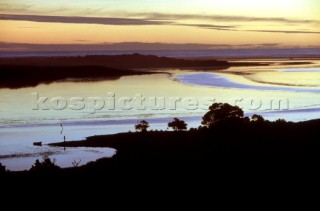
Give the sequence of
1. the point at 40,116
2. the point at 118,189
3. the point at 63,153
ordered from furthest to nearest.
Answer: the point at 40,116 → the point at 63,153 → the point at 118,189

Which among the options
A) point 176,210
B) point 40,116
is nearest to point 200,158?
point 176,210

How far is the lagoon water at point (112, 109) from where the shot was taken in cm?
3101

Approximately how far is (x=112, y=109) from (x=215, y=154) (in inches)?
902

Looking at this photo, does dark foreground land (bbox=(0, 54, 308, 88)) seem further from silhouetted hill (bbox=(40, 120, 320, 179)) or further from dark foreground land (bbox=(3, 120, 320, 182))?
dark foreground land (bbox=(3, 120, 320, 182))

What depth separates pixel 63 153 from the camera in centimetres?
3008

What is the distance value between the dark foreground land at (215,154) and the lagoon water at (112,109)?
266 cm

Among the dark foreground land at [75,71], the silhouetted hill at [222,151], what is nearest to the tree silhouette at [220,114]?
the silhouetted hill at [222,151]

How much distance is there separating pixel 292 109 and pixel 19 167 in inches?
953

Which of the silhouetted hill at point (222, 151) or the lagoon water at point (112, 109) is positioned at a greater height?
the lagoon water at point (112, 109)

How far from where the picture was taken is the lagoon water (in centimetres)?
3101

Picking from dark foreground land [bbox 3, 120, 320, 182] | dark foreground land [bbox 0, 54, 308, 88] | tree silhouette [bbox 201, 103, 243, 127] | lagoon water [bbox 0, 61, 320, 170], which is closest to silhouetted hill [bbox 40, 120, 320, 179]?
dark foreground land [bbox 3, 120, 320, 182]

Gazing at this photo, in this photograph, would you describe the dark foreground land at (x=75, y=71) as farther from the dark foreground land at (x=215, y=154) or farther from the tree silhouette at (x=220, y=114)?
the dark foreground land at (x=215, y=154)

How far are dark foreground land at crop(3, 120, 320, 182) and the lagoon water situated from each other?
8.73 feet

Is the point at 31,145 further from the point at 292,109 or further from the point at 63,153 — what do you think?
the point at 292,109
